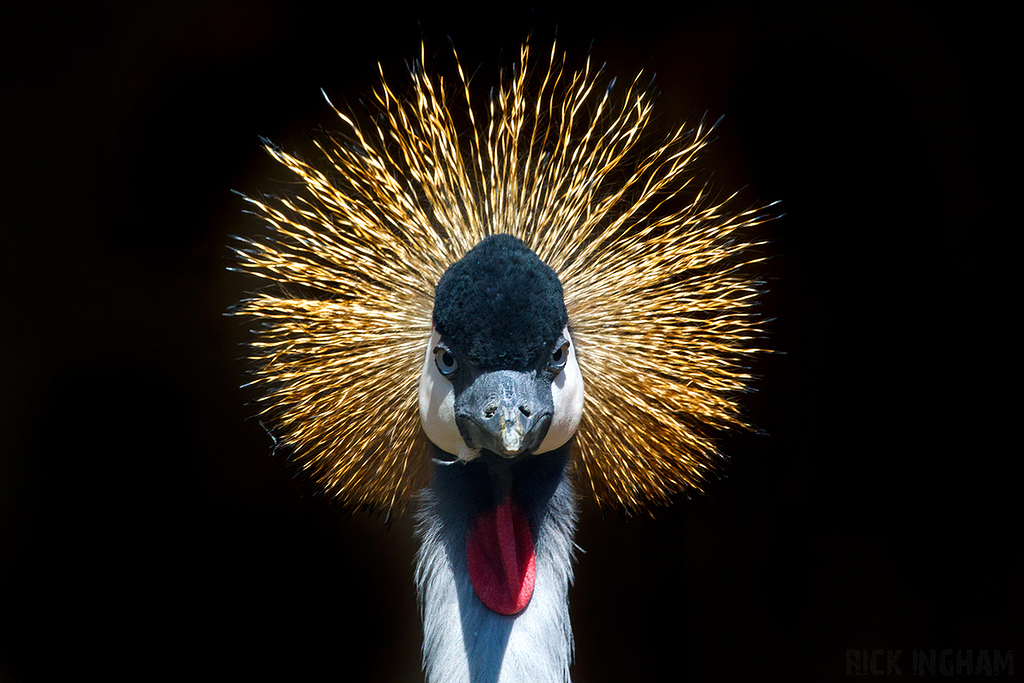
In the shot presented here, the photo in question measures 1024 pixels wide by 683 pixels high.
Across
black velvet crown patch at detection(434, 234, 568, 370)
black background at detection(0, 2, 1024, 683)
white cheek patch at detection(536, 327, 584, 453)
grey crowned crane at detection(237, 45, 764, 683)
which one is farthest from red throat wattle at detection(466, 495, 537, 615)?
black background at detection(0, 2, 1024, 683)

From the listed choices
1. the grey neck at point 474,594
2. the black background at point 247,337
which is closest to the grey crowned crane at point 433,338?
the grey neck at point 474,594

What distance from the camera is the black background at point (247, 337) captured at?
66.1 inches

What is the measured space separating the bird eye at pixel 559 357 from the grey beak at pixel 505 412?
0.03 m

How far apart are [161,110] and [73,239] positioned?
342mm

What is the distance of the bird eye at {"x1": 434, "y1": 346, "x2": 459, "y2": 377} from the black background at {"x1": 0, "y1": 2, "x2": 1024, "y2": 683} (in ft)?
2.56

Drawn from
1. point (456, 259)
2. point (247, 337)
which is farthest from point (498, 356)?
point (247, 337)

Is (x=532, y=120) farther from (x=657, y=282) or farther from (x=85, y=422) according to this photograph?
(x=85, y=422)

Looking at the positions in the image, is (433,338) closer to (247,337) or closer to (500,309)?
(500,309)

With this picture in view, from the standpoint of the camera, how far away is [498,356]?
93 cm

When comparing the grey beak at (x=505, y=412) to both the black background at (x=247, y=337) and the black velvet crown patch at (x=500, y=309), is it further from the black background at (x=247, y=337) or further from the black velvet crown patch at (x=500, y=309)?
the black background at (x=247, y=337)

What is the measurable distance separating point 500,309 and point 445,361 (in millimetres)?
112

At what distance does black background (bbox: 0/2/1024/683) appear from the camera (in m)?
1.68

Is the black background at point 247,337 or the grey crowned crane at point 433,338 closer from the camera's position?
the grey crowned crane at point 433,338

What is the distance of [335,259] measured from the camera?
1089 millimetres
